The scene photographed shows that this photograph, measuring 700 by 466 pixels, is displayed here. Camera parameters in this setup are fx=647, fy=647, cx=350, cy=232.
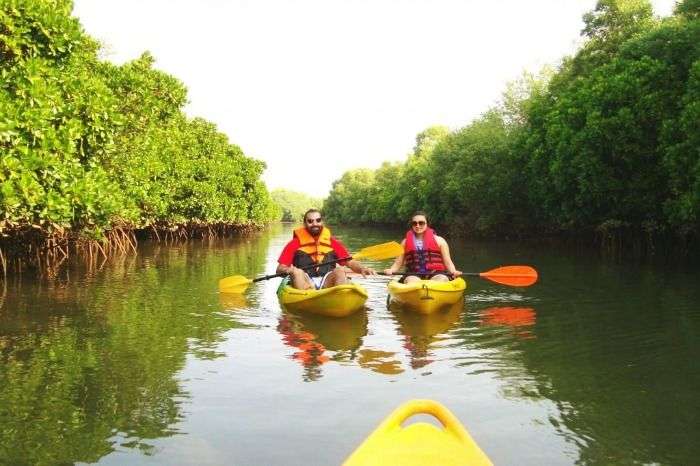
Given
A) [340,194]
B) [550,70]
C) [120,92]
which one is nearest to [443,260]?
[120,92]

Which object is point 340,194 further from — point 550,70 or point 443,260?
point 443,260

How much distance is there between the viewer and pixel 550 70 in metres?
42.7

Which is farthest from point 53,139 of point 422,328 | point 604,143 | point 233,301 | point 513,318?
point 604,143

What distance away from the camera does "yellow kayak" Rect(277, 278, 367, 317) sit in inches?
358

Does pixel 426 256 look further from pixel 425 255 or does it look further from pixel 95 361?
pixel 95 361

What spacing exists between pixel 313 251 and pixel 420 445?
7.44 metres

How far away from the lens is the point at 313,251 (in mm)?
10453

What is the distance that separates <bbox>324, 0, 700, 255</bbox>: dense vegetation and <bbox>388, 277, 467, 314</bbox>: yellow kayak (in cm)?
1171

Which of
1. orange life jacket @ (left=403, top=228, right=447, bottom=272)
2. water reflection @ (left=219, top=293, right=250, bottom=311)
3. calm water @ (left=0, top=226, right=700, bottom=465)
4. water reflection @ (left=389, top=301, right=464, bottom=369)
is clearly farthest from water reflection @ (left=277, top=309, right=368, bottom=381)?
orange life jacket @ (left=403, top=228, right=447, bottom=272)

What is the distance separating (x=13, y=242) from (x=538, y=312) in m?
12.4

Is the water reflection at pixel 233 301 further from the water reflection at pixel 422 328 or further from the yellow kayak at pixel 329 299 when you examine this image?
the water reflection at pixel 422 328

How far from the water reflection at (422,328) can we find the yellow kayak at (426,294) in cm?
15

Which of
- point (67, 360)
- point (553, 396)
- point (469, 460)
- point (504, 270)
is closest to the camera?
point (469, 460)

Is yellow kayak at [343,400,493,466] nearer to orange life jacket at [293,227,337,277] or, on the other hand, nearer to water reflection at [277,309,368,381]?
water reflection at [277,309,368,381]
